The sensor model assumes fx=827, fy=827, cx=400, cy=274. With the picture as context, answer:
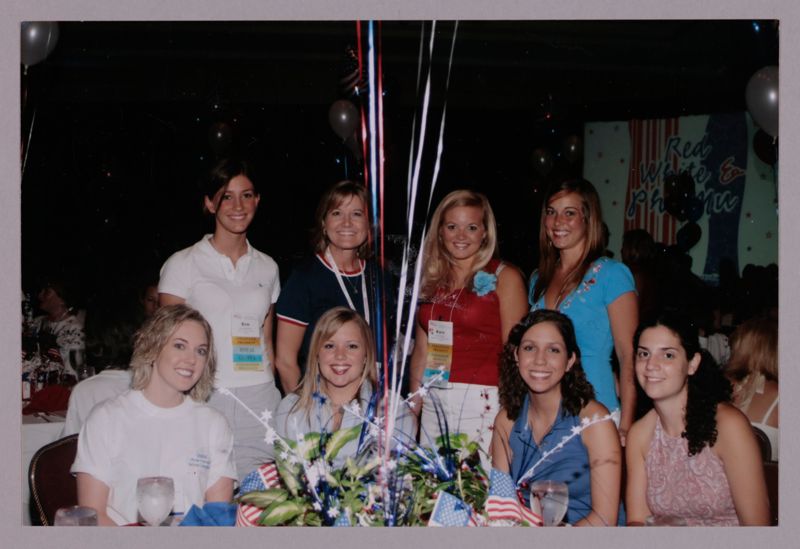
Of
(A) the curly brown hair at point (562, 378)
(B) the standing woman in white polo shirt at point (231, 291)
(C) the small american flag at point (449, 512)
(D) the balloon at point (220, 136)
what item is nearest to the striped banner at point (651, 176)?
(D) the balloon at point (220, 136)

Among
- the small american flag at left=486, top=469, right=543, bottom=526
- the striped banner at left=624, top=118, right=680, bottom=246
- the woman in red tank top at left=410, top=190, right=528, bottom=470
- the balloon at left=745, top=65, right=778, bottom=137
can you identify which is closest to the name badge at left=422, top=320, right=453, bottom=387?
the woman in red tank top at left=410, top=190, right=528, bottom=470

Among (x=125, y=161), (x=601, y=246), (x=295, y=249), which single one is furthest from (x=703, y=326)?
(x=125, y=161)

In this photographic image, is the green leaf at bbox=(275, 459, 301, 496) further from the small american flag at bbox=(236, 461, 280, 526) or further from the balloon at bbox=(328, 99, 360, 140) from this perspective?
the balloon at bbox=(328, 99, 360, 140)

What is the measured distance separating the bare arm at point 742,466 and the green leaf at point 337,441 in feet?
3.19

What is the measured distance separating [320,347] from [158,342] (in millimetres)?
466

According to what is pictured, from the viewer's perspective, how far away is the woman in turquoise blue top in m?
2.61

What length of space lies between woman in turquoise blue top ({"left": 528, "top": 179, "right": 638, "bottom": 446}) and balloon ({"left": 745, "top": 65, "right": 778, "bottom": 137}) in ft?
2.80

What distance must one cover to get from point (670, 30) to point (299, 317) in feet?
12.5

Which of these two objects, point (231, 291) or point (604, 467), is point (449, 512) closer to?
point (604, 467)

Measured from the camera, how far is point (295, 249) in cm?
628

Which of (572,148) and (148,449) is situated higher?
(572,148)

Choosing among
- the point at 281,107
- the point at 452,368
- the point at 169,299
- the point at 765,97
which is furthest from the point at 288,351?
the point at 281,107

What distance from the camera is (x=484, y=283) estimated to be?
2.70 metres

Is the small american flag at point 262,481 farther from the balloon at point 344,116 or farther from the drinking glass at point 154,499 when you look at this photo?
the balloon at point 344,116
